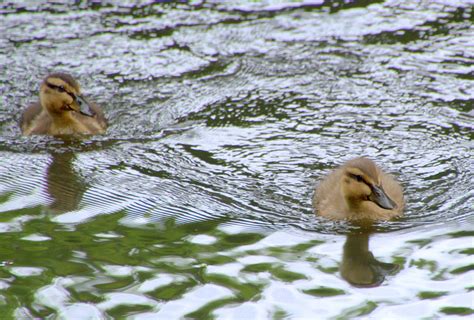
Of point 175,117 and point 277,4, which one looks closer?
point 175,117

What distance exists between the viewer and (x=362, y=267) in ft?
19.6

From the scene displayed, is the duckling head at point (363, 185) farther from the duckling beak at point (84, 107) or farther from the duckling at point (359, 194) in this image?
the duckling beak at point (84, 107)

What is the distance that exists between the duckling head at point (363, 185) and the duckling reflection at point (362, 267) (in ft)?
1.81

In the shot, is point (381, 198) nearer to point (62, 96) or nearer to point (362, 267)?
point (362, 267)

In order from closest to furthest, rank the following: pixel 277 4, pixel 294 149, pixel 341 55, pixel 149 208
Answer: pixel 149 208, pixel 294 149, pixel 341 55, pixel 277 4

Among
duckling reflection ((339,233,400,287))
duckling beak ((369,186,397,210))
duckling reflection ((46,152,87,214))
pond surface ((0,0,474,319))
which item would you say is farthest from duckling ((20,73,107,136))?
duckling reflection ((339,233,400,287))

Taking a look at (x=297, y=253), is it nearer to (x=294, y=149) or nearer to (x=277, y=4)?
(x=294, y=149)

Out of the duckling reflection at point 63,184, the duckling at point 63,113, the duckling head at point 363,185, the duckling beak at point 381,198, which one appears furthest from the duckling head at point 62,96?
the duckling beak at point 381,198

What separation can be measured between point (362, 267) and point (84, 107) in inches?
154

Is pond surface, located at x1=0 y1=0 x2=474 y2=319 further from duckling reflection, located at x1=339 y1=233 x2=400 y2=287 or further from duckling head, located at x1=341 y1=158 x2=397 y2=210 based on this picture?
duckling head, located at x1=341 y1=158 x2=397 y2=210

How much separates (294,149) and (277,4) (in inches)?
158

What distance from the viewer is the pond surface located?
567cm

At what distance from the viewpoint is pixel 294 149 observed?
8156 millimetres

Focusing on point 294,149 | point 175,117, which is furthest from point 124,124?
point 294,149
